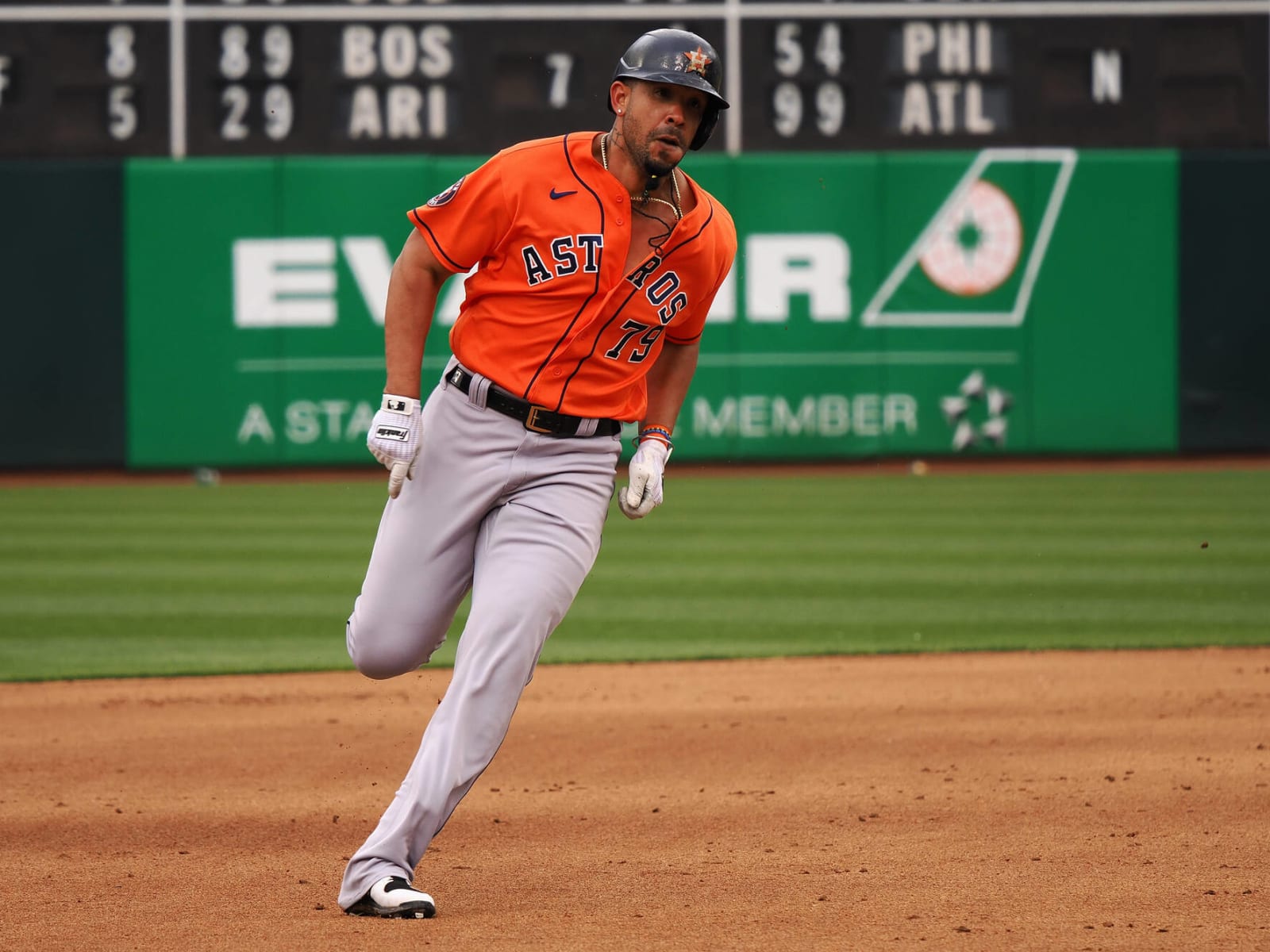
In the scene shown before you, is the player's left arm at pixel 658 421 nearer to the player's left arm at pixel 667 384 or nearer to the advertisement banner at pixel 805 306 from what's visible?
the player's left arm at pixel 667 384

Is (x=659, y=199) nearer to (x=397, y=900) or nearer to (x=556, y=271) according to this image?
(x=556, y=271)

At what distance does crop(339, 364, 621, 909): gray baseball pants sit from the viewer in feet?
10.1

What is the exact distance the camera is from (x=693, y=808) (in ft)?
13.8

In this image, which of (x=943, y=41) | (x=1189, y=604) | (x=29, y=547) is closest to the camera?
(x=1189, y=604)

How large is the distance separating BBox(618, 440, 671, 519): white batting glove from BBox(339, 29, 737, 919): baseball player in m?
0.18

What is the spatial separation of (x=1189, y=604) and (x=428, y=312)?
18.1 ft

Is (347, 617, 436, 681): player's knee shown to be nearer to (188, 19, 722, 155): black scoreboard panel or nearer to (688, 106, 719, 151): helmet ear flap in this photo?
(688, 106, 719, 151): helmet ear flap

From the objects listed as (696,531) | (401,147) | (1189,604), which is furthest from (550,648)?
(401,147)

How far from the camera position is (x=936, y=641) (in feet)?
22.8

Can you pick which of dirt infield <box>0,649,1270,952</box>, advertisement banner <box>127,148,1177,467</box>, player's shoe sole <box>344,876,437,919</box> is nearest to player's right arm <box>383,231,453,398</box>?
player's shoe sole <box>344,876,437,919</box>

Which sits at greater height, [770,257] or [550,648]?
[770,257]

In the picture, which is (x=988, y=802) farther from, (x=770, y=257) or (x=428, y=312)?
(x=770, y=257)

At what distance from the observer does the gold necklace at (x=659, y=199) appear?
3.25 m

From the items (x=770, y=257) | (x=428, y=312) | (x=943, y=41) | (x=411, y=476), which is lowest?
(x=411, y=476)
